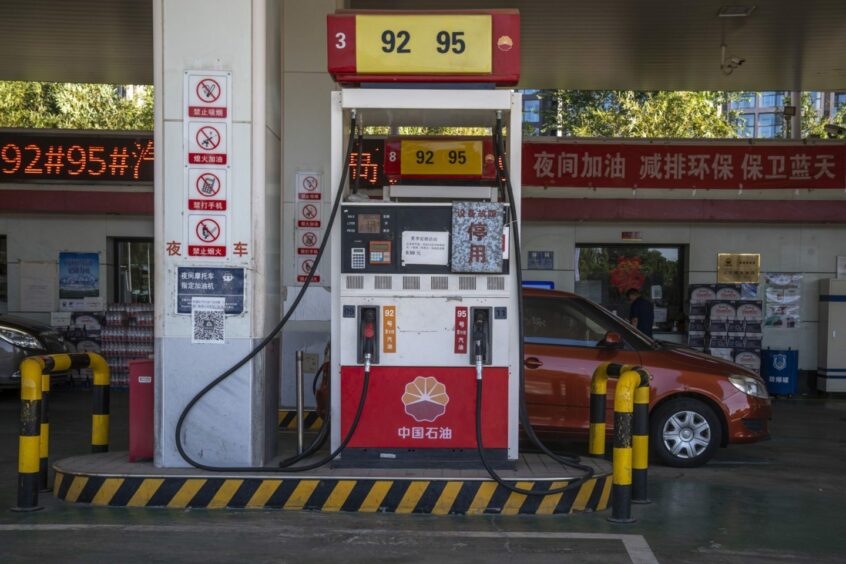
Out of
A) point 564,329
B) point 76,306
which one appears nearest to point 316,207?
point 564,329

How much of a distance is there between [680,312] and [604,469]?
405 inches

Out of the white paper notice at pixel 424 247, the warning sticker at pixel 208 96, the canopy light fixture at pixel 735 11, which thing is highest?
the canopy light fixture at pixel 735 11

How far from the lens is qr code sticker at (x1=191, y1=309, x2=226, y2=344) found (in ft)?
24.4

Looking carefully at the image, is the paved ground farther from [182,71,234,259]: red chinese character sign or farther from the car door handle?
[182,71,234,259]: red chinese character sign

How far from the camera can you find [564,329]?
391 inches

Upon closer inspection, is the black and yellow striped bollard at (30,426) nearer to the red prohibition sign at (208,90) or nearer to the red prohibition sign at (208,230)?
the red prohibition sign at (208,230)

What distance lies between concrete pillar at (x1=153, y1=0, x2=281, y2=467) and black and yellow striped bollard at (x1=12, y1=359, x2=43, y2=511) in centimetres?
86

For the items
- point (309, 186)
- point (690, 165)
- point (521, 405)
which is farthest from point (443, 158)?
point (690, 165)

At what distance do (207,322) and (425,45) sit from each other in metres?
2.61

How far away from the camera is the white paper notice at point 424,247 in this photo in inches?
293

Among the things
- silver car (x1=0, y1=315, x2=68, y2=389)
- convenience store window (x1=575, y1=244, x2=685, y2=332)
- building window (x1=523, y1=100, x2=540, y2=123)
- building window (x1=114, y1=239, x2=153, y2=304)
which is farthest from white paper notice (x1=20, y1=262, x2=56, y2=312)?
building window (x1=523, y1=100, x2=540, y2=123)

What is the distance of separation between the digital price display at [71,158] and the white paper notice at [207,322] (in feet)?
31.7

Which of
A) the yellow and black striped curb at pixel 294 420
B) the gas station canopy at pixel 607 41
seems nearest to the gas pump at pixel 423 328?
the yellow and black striped curb at pixel 294 420

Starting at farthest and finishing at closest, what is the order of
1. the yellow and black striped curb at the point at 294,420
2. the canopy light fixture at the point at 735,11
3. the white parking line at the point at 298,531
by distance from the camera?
the canopy light fixture at the point at 735,11 → the yellow and black striped curb at the point at 294,420 → the white parking line at the point at 298,531
